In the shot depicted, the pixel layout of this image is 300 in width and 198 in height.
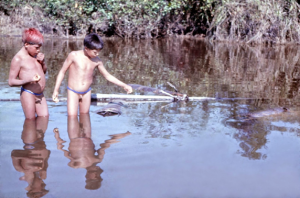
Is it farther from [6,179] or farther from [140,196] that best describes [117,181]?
[6,179]

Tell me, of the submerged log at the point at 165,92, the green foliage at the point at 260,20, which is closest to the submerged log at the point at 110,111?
the submerged log at the point at 165,92

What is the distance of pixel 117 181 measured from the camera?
299 centimetres

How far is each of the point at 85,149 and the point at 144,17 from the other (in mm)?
12321

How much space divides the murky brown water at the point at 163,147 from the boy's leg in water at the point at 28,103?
0.38 ft

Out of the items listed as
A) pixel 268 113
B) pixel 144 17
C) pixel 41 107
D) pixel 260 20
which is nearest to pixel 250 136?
pixel 268 113

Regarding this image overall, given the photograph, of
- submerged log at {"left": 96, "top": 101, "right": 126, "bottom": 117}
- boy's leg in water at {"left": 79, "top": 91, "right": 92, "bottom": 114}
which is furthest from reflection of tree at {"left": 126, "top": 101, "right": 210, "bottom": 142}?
boy's leg in water at {"left": 79, "top": 91, "right": 92, "bottom": 114}

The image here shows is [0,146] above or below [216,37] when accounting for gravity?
below

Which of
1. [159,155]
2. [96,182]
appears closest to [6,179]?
[96,182]

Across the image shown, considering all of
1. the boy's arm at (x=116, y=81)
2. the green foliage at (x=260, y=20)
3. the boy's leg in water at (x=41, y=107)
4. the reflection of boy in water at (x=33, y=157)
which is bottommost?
the reflection of boy in water at (x=33, y=157)

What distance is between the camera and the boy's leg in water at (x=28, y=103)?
4.22 m

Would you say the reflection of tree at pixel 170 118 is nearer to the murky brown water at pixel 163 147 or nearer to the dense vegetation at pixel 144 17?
the murky brown water at pixel 163 147

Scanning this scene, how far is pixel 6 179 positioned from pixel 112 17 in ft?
42.0

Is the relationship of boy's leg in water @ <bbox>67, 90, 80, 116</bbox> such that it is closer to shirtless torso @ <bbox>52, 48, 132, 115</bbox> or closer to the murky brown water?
shirtless torso @ <bbox>52, 48, 132, 115</bbox>

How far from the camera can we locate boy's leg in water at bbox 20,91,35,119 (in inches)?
166
